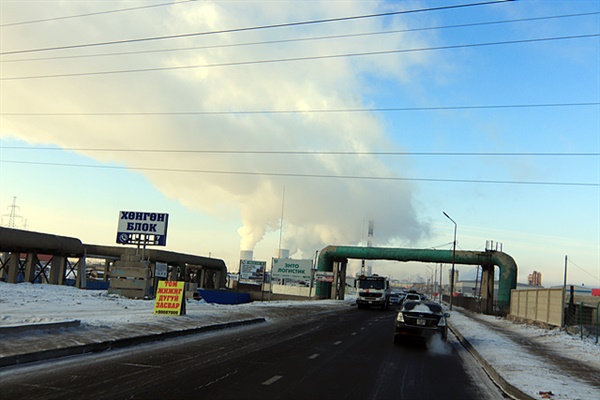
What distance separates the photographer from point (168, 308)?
21.8 m

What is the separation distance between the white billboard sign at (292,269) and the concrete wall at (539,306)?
27851 mm

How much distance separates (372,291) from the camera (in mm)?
48188

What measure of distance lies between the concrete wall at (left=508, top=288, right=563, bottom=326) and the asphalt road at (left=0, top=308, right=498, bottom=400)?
13.8 metres

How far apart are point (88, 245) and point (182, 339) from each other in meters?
53.4

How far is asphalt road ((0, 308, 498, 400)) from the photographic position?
8.34 meters

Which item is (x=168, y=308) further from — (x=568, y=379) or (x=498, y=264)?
(x=498, y=264)

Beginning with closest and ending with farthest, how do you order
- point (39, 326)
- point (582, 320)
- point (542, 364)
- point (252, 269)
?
point (39, 326) → point (542, 364) → point (582, 320) → point (252, 269)

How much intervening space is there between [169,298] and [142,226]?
47.5 ft

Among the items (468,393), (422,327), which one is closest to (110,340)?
(468,393)

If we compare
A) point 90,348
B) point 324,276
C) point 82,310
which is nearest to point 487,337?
point 90,348

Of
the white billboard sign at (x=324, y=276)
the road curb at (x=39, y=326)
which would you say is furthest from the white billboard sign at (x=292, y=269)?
the road curb at (x=39, y=326)

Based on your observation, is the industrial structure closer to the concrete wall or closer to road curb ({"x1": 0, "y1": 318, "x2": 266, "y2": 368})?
road curb ({"x1": 0, "y1": 318, "x2": 266, "y2": 368})

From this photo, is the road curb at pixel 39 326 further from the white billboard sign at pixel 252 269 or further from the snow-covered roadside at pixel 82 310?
the white billboard sign at pixel 252 269

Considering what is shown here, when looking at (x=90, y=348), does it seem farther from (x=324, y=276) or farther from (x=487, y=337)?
(x=324, y=276)
